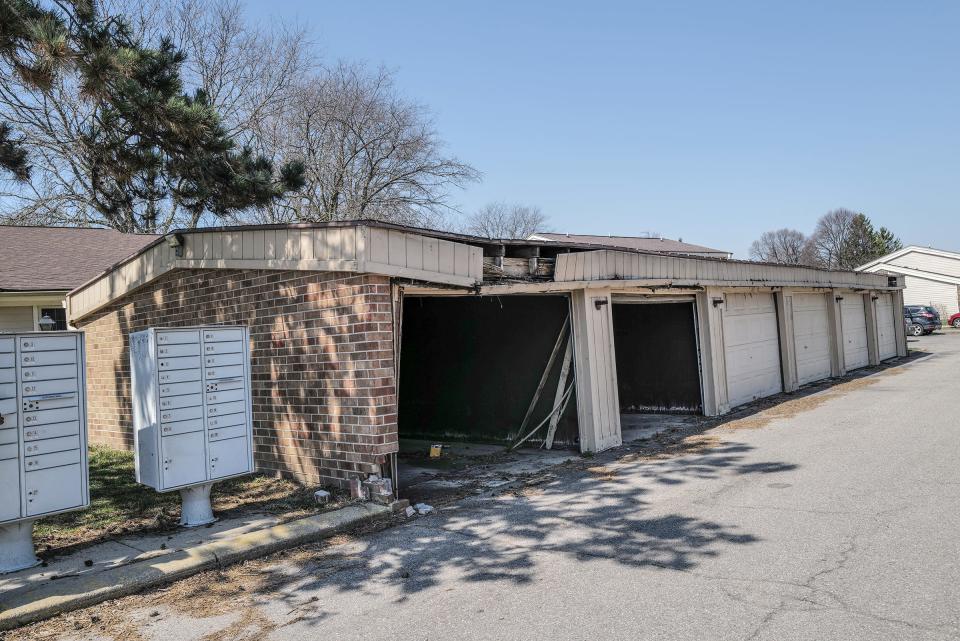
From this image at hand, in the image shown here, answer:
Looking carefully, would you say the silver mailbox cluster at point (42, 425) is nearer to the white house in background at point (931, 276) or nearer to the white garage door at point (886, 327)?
the white garage door at point (886, 327)

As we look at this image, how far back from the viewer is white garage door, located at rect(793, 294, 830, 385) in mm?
16531

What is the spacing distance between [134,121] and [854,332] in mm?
20274

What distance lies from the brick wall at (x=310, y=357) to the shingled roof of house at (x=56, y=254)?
630 centimetres

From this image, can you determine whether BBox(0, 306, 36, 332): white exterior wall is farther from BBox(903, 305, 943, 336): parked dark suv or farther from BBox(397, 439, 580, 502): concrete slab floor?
BBox(903, 305, 943, 336): parked dark suv

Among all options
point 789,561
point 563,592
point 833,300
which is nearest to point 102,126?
point 563,592

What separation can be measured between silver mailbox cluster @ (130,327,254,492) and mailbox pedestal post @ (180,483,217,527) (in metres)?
0.18

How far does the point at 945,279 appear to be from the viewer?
44.0 m

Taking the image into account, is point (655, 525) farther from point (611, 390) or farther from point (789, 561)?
point (611, 390)

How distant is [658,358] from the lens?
1325 cm

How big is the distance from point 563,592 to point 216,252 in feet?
19.4

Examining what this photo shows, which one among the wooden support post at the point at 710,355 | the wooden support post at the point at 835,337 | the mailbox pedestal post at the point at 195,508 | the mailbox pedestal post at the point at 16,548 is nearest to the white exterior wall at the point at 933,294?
the wooden support post at the point at 835,337

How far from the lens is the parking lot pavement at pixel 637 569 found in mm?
3877

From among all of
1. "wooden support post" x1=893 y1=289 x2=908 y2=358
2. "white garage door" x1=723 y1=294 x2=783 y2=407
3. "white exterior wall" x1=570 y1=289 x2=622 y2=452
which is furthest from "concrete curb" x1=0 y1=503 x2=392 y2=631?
"wooden support post" x1=893 y1=289 x2=908 y2=358

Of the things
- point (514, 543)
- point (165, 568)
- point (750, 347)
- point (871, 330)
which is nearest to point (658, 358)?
point (750, 347)
